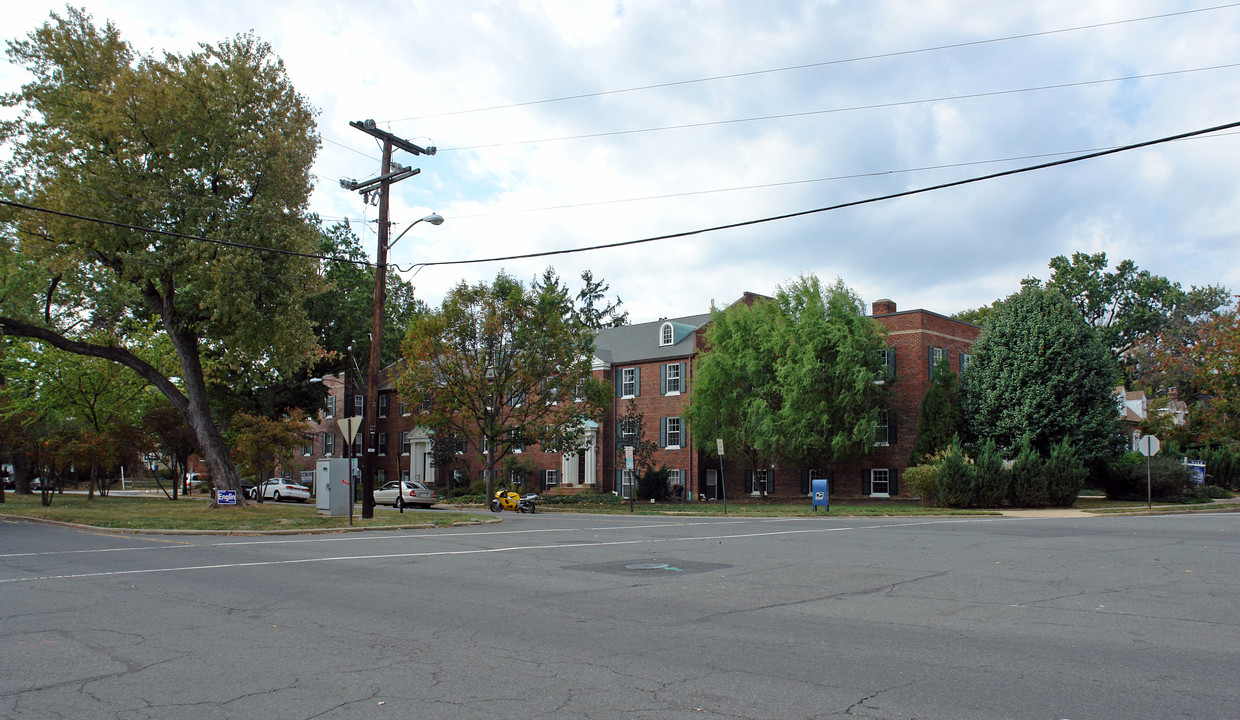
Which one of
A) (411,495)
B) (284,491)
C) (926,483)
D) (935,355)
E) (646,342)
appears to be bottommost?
(284,491)

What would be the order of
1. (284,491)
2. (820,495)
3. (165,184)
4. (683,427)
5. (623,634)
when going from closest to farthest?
(623,634) < (165,184) < (820,495) < (683,427) < (284,491)

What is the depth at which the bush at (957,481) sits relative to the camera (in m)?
32.5

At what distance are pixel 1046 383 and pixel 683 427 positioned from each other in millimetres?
18198

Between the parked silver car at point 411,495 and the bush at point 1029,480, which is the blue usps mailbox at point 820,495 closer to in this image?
the bush at point 1029,480

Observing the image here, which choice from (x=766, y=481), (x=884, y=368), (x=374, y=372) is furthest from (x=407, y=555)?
(x=766, y=481)

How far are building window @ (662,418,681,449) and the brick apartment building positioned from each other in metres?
0.06

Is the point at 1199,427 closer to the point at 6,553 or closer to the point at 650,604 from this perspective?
the point at 650,604

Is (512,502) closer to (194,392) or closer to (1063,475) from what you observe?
(194,392)

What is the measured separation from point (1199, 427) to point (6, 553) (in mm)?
50124

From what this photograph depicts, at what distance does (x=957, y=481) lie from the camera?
107 ft

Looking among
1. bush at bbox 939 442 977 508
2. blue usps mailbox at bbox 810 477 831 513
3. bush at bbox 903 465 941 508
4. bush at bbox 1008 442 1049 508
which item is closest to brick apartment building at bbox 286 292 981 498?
blue usps mailbox at bbox 810 477 831 513

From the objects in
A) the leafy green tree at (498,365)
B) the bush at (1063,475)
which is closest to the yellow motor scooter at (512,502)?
the leafy green tree at (498,365)

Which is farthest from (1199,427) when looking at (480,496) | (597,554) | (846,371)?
(597,554)

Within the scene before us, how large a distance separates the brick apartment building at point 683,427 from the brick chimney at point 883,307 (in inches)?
2.0
